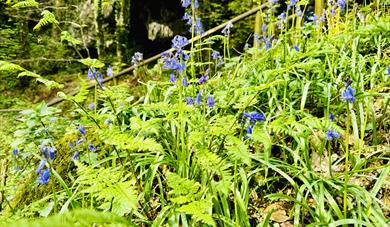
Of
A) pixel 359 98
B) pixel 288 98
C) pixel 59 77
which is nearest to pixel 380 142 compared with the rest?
pixel 359 98

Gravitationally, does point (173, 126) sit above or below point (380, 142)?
above

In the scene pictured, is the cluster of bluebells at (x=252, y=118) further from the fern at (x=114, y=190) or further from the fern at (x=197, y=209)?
the fern at (x=114, y=190)

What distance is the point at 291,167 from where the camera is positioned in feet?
5.77

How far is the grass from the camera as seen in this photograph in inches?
55.5

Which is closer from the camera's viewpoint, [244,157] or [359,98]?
[244,157]

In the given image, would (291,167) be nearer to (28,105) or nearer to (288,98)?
(288,98)

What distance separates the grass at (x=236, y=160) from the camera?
1410 mm

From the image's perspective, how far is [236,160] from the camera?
1524 mm

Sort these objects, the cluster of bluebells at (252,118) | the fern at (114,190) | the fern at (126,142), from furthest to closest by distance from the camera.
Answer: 1. the cluster of bluebells at (252,118)
2. the fern at (126,142)
3. the fern at (114,190)

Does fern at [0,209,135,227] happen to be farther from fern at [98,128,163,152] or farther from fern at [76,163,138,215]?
fern at [98,128,163,152]

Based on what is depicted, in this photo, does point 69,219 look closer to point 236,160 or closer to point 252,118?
point 236,160

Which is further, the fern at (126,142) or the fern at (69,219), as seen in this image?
the fern at (126,142)

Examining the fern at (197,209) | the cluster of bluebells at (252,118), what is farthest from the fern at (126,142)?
the cluster of bluebells at (252,118)

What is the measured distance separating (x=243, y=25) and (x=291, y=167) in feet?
17.5
